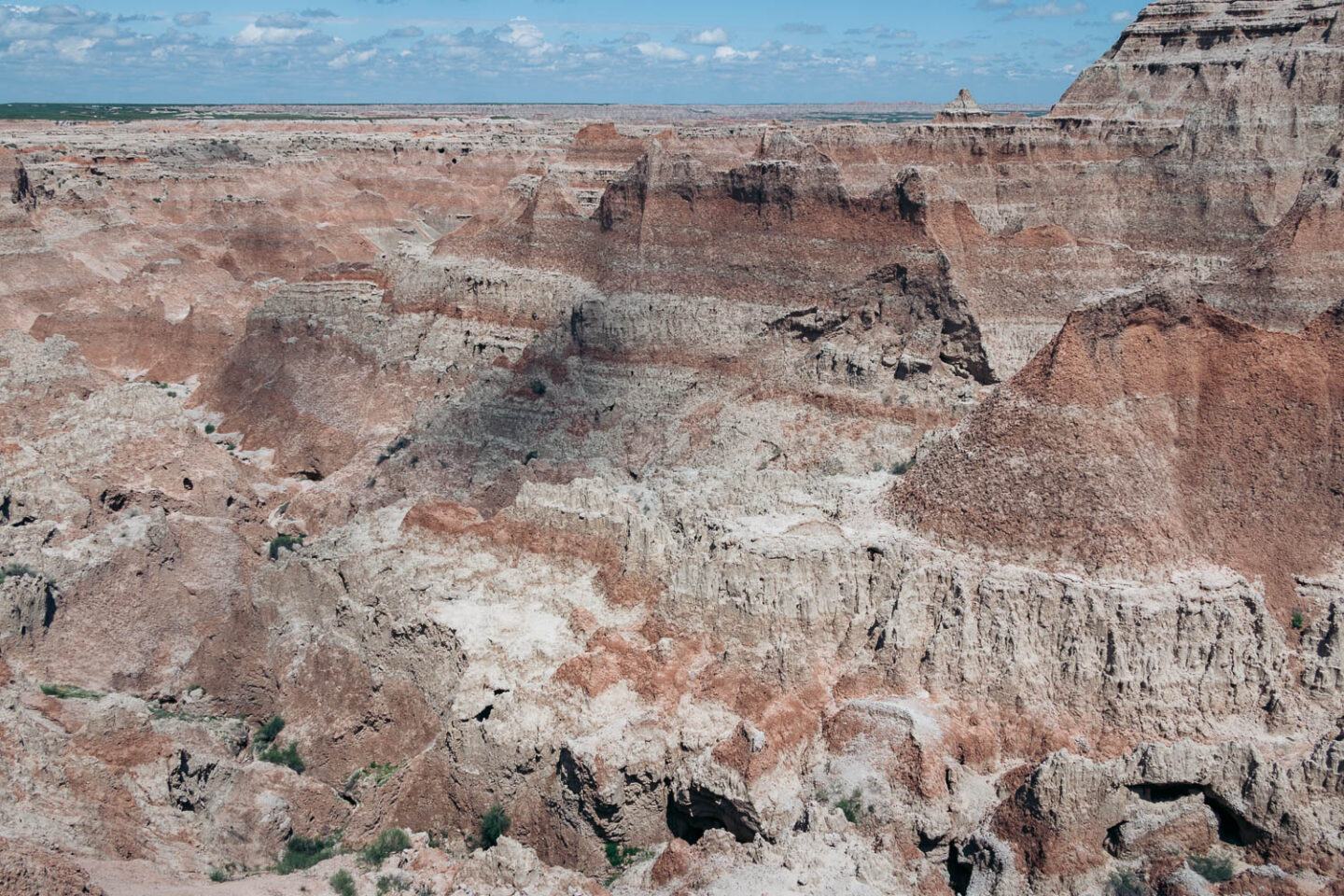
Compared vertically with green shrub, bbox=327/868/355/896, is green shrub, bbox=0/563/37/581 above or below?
above

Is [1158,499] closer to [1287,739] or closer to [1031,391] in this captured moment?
[1031,391]

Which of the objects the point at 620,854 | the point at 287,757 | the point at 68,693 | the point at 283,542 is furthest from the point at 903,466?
the point at 68,693

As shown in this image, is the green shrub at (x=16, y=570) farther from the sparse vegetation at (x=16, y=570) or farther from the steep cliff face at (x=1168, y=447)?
the steep cliff face at (x=1168, y=447)

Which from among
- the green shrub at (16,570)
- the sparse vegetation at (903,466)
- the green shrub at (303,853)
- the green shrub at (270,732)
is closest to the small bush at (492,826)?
the green shrub at (303,853)

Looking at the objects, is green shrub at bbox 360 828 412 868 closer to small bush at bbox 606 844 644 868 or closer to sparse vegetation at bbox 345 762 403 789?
sparse vegetation at bbox 345 762 403 789

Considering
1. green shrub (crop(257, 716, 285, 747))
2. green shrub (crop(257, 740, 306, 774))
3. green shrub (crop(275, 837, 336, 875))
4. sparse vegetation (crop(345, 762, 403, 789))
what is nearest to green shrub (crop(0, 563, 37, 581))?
green shrub (crop(257, 716, 285, 747))

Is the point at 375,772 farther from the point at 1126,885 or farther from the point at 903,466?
the point at 1126,885
